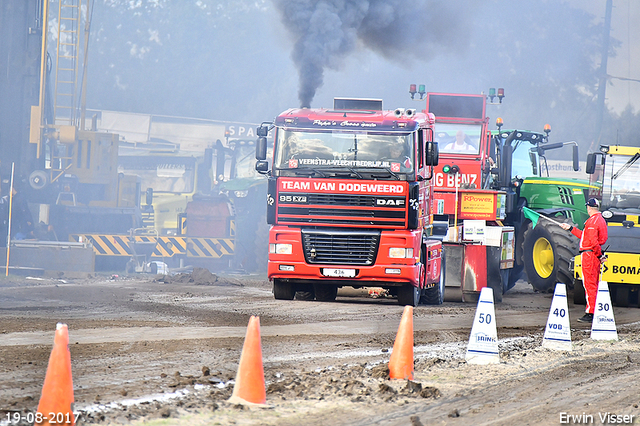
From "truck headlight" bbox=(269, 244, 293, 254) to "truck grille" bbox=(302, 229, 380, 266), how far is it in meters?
0.22

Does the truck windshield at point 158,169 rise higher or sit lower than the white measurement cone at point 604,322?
higher

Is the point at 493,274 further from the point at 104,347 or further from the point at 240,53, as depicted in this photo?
the point at 240,53

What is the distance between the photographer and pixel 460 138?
55.0 feet

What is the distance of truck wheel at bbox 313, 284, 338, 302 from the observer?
45.7 ft

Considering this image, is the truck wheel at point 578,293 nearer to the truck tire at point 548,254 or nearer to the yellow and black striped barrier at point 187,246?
the truck tire at point 548,254

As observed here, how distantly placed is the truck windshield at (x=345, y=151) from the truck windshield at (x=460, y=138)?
4.75 m

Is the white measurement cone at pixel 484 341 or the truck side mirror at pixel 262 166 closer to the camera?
the white measurement cone at pixel 484 341

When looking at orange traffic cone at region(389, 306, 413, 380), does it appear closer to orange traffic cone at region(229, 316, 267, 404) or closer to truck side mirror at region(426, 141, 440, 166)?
orange traffic cone at region(229, 316, 267, 404)

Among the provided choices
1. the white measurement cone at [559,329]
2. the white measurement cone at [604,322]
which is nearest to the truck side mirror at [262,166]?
the white measurement cone at [559,329]

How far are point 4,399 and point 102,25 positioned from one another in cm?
9441

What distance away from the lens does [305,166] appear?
40.0ft

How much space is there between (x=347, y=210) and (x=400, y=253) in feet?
3.39

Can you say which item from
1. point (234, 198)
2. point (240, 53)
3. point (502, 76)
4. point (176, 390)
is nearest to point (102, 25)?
point (240, 53)

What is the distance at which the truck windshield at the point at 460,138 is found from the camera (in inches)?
658
